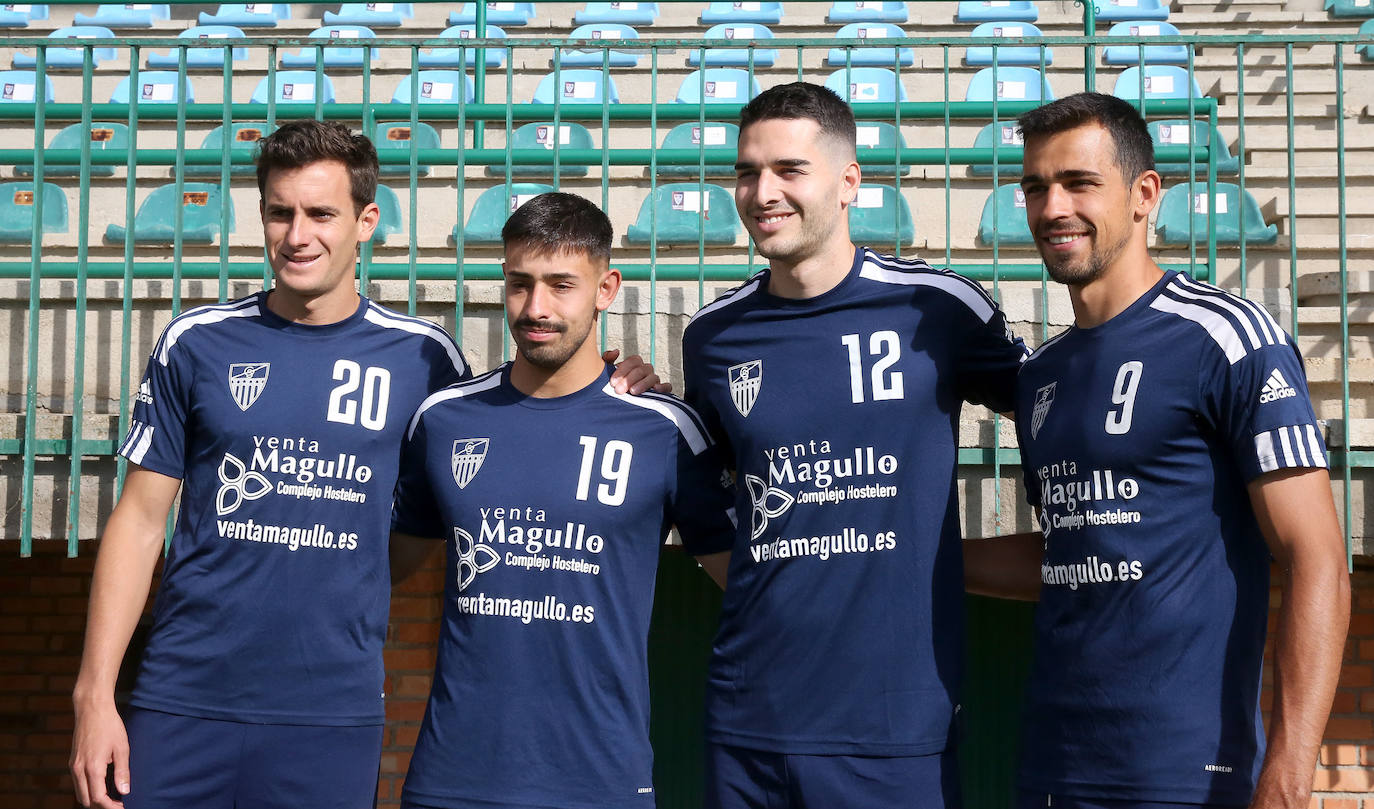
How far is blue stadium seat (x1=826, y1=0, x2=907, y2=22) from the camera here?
9648 mm

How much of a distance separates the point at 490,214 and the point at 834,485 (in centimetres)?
420

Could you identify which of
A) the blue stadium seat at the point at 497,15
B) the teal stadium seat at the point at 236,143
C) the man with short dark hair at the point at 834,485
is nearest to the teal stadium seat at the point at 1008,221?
the teal stadium seat at the point at 236,143

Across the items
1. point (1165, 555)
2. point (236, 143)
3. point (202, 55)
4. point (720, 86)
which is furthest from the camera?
point (202, 55)

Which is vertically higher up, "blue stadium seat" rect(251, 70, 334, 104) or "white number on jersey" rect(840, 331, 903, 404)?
"blue stadium seat" rect(251, 70, 334, 104)

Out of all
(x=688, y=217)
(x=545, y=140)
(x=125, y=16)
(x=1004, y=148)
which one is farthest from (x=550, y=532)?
(x=125, y=16)

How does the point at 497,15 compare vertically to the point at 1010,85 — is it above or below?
above

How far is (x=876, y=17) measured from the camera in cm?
967

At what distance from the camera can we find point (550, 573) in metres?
2.57

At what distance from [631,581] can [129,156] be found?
105 inches

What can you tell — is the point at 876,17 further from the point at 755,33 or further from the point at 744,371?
the point at 744,371

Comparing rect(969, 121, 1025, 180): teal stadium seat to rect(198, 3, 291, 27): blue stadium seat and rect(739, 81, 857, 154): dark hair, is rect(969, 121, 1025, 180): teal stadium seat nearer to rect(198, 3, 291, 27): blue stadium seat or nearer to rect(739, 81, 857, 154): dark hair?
rect(739, 81, 857, 154): dark hair

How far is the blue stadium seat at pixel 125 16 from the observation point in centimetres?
1017

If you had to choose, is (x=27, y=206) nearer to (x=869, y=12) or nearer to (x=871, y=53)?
(x=871, y=53)

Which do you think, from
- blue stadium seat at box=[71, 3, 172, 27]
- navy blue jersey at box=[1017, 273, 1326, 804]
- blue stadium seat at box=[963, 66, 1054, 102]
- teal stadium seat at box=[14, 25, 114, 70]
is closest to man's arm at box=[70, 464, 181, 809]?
navy blue jersey at box=[1017, 273, 1326, 804]
